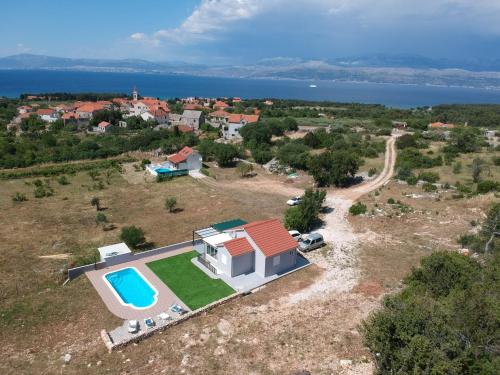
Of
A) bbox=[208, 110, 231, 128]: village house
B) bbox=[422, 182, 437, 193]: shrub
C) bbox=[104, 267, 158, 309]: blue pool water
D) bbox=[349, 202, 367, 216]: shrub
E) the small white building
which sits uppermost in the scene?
bbox=[208, 110, 231, 128]: village house

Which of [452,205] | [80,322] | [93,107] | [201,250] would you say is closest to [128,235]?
[201,250]

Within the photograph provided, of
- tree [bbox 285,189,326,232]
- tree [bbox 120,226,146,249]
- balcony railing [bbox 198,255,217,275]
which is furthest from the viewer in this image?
tree [bbox 285,189,326,232]

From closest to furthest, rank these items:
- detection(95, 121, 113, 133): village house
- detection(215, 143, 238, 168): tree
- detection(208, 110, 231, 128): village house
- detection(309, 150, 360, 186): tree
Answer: detection(309, 150, 360, 186): tree < detection(215, 143, 238, 168): tree < detection(95, 121, 113, 133): village house < detection(208, 110, 231, 128): village house

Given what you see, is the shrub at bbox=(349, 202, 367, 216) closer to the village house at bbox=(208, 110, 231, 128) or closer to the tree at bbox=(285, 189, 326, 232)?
the tree at bbox=(285, 189, 326, 232)

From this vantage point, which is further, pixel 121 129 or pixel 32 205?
pixel 121 129

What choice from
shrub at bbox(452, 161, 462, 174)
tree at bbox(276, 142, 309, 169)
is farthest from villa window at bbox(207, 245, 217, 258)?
shrub at bbox(452, 161, 462, 174)

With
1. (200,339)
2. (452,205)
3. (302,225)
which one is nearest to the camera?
(200,339)

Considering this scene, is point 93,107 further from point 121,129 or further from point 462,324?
point 462,324
